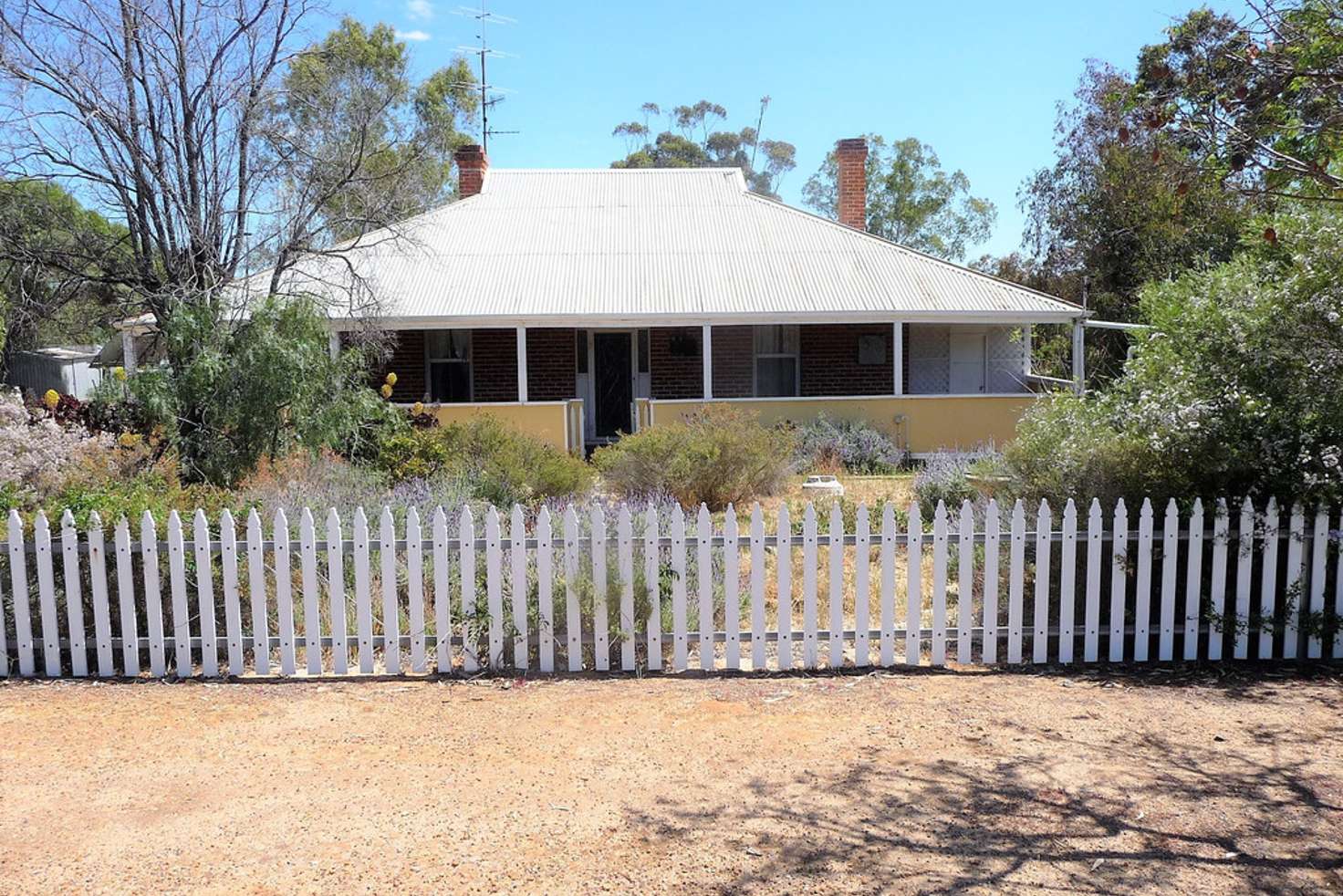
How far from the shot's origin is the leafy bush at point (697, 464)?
1071cm

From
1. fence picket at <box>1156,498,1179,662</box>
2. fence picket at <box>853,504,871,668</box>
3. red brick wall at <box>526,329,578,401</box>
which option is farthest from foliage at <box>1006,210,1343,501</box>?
red brick wall at <box>526,329,578,401</box>

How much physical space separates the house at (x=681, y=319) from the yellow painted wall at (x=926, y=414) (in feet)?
0.09

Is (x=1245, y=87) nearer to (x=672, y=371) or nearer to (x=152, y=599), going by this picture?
(x=152, y=599)

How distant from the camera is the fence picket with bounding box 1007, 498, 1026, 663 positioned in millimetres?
6125

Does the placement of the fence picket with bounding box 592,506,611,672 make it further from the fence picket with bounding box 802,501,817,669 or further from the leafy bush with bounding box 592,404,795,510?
the leafy bush with bounding box 592,404,795,510

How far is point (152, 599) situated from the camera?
6.05 m

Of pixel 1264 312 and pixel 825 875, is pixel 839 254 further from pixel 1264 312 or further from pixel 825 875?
pixel 825 875

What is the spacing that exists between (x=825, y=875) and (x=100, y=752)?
11.2 feet

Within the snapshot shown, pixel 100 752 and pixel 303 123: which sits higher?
pixel 303 123

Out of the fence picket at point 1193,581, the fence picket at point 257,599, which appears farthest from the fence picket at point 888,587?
the fence picket at point 257,599

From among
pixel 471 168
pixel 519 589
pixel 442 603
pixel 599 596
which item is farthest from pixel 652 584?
pixel 471 168

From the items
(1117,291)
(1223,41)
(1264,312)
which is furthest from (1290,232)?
(1117,291)

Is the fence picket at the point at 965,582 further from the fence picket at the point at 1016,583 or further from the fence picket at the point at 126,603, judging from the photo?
the fence picket at the point at 126,603

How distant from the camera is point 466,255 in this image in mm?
18953
